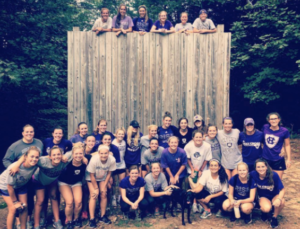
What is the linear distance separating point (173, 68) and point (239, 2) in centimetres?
776

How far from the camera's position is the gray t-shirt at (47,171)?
4.57 meters

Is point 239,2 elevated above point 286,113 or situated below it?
above

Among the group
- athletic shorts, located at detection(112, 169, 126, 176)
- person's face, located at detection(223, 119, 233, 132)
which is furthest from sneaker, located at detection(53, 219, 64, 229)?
person's face, located at detection(223, 119, 233, 132)

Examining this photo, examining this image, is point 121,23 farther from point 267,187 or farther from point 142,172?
point 267,187

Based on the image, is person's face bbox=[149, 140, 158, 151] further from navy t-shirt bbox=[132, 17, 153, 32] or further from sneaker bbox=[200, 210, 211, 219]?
navy t-shirt bbox=[132, 17, 153, 32]

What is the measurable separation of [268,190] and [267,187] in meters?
0.06

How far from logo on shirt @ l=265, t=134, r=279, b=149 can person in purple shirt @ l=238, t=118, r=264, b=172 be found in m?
0.11

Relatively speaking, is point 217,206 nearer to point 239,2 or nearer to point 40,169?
point 40,169

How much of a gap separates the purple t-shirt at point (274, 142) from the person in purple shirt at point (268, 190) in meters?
0.55

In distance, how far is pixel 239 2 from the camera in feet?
41.5

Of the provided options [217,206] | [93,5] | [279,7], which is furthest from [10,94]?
[93,5]

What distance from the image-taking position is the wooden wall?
6625 mm

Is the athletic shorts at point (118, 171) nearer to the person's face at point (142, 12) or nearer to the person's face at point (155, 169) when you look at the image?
the person's face at point (155, 169)

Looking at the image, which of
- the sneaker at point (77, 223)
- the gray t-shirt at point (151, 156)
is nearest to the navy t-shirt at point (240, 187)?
the gray t-shirt at point (151, 156)
